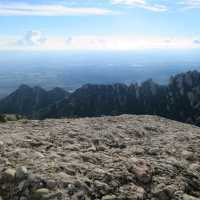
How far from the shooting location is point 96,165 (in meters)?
10.8

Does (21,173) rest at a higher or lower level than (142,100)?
higher

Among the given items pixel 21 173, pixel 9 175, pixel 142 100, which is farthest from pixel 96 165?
pixel 142 100

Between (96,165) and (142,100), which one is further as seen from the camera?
(142,100)

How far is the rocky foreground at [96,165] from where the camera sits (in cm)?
929

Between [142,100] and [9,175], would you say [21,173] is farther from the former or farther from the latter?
[142,100]

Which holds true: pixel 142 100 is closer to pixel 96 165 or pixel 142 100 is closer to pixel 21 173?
pixel 96 165

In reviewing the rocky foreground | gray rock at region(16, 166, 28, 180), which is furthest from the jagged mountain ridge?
gray rock at region(16, 166, 28, 180)

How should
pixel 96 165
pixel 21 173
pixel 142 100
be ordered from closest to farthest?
pixel 21 173 < pixel 96 165 < pixel 142 100

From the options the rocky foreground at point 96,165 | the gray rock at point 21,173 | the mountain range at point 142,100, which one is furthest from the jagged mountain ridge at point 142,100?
the gray rock at point 21,173

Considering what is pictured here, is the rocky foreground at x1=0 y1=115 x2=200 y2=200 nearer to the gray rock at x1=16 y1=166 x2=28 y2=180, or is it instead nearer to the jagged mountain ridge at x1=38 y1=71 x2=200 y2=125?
the gray rock at x1=16 y1=166 x2=28 y2=180

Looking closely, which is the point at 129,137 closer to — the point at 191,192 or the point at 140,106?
the point at 191,192

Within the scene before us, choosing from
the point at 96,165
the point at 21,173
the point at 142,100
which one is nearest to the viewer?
the point at 21,173

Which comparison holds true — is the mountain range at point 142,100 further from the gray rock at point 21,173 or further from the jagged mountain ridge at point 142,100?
the gray rock at point 21,173

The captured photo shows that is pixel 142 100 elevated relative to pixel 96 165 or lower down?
lower down
